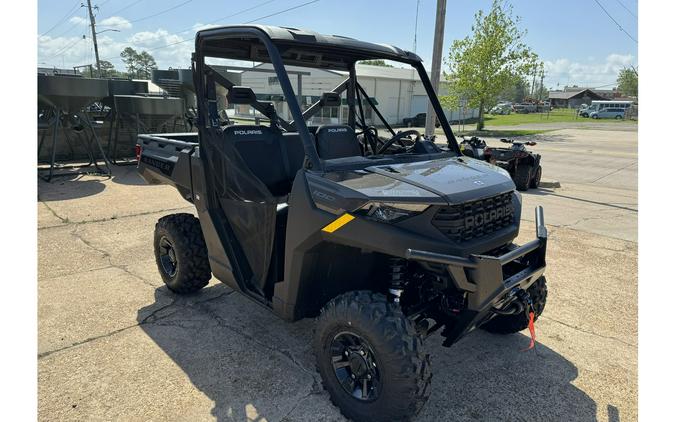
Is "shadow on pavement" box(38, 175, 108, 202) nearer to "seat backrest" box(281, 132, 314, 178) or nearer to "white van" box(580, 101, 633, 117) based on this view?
"seat backrest" box(281, 132, 314, 178)

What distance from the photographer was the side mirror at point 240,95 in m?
2.86

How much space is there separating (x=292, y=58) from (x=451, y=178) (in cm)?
141

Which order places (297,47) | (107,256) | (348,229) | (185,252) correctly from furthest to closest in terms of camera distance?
(107,256) < (185,252) < (297,47) < (348,229)

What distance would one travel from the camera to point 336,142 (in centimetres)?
318

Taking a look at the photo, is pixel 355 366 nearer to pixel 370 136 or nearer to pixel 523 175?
pixel 370 136


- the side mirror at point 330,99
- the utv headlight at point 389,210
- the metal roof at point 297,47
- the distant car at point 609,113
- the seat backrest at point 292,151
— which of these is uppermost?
the distant car at point 609,113

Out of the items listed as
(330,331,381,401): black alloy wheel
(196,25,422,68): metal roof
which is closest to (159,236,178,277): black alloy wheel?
(196,25,422,68): metal roof

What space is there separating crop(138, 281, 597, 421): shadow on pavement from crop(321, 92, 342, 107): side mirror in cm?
184

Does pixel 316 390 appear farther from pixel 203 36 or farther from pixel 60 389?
pixel 203 36

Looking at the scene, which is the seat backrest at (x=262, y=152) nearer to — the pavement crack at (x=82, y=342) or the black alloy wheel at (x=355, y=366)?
the black alloy wheel at (x=355, y=366)

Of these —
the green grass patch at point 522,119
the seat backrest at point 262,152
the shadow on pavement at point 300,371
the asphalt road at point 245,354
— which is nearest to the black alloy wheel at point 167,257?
the asphalt road at point 245,354

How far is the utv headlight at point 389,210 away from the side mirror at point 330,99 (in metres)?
1.78

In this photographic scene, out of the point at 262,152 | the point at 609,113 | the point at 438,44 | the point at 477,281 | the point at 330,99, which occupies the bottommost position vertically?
the point at 477,281

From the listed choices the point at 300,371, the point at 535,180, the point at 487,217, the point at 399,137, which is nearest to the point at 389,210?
the point at 487,217
